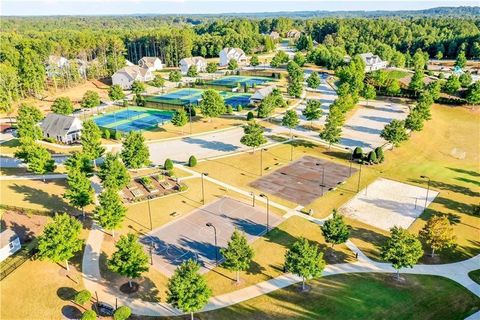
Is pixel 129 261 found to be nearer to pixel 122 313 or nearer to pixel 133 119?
pixel 122 313

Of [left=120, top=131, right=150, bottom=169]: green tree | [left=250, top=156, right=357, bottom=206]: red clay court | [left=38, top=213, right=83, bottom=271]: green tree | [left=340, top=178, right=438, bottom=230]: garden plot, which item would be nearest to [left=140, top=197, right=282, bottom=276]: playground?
[left=250, top=156, right=357, bottom=206]: red clay court

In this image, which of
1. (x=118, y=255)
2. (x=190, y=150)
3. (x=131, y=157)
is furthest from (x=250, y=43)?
(x=118, y=255)

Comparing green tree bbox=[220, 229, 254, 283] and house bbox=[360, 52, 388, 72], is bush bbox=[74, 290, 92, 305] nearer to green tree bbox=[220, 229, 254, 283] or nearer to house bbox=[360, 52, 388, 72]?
green tree bbox=[220, 229, 254, 283]

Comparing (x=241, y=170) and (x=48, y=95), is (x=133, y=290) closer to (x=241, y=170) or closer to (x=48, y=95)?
(x=241, y=170)

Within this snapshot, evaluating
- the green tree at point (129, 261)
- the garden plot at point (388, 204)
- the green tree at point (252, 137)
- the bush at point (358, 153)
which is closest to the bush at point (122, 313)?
the green tree at point (129, 261)

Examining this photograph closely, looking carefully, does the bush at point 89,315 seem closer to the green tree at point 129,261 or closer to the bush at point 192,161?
the green tree at point 129,261

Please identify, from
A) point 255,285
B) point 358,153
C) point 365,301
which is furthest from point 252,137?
point 365,301
